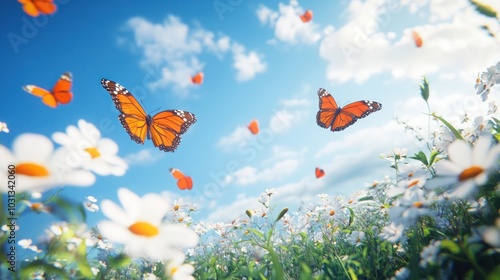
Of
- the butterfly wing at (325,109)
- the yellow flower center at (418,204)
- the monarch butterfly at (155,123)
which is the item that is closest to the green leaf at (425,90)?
the yellow flower center at (418,204)

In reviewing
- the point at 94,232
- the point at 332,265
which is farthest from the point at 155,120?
the point at 332,265

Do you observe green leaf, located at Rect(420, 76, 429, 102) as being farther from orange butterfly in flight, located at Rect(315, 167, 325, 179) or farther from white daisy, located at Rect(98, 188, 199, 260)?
orange butterfly in flight, located at Rect(315, 167, 325, 179)

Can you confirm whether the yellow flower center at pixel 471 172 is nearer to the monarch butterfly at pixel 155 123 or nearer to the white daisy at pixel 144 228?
the white daisy at pixel 144 228

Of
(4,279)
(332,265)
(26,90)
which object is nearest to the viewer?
(4,279)

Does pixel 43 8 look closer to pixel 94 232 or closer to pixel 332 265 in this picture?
pixel 94 232

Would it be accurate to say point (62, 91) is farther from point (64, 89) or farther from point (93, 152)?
point (93, 152)

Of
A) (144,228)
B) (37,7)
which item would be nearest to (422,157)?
(144,228)
